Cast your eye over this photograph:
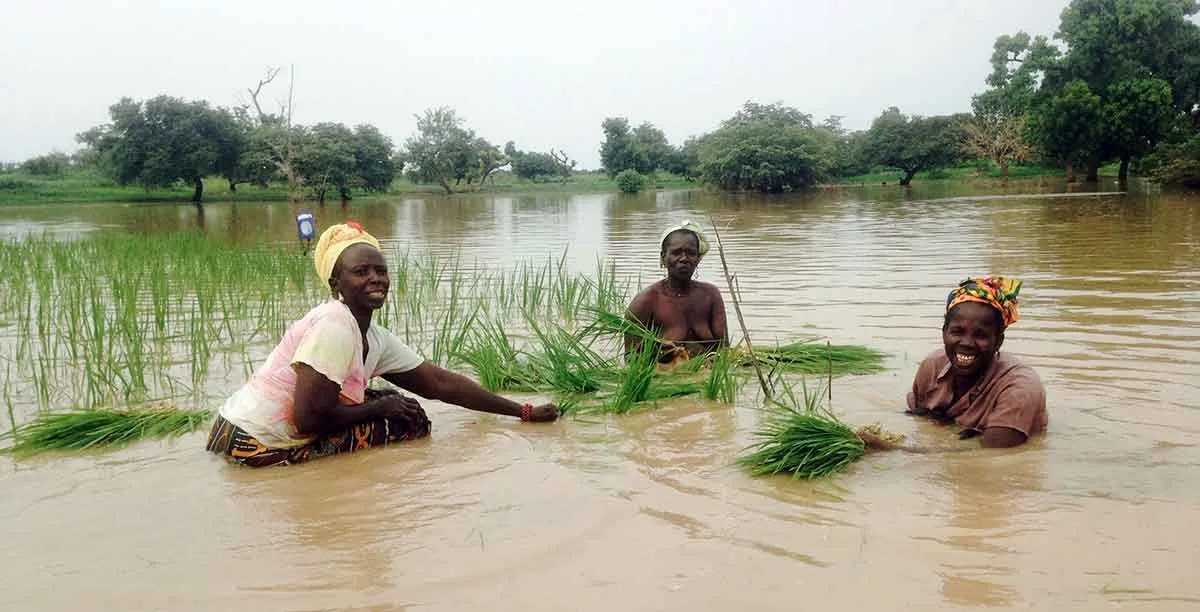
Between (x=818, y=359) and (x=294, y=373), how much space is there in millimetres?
2717

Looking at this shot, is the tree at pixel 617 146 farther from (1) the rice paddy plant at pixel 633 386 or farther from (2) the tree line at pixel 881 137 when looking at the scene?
(1) the rice paddy plant at pixel 633 386

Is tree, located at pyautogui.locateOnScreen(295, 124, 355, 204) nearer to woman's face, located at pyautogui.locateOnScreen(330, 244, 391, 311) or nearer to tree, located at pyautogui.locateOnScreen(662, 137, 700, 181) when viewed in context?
tree, located at pyautogui.locateOnScreen(662, 137, 700, 181)

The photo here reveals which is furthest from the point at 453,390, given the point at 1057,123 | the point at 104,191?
the point at 104,191

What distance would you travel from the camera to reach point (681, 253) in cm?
482

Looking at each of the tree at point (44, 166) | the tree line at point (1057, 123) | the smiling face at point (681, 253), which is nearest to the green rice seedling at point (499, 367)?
the smiling face at point (681, 253)

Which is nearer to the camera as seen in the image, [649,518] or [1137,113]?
[649,518]

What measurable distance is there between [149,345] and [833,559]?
15.8ft

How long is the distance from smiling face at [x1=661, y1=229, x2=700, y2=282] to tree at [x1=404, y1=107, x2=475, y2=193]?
53536mm

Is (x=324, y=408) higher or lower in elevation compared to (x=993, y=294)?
lower

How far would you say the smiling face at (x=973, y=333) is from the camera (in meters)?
3.32

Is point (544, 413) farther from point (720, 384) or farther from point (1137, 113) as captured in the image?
point (1137, 113)

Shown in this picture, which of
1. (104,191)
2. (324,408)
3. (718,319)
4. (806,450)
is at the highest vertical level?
(104,191)

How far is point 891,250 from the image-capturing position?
1102cm

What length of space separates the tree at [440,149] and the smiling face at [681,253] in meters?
53.5
